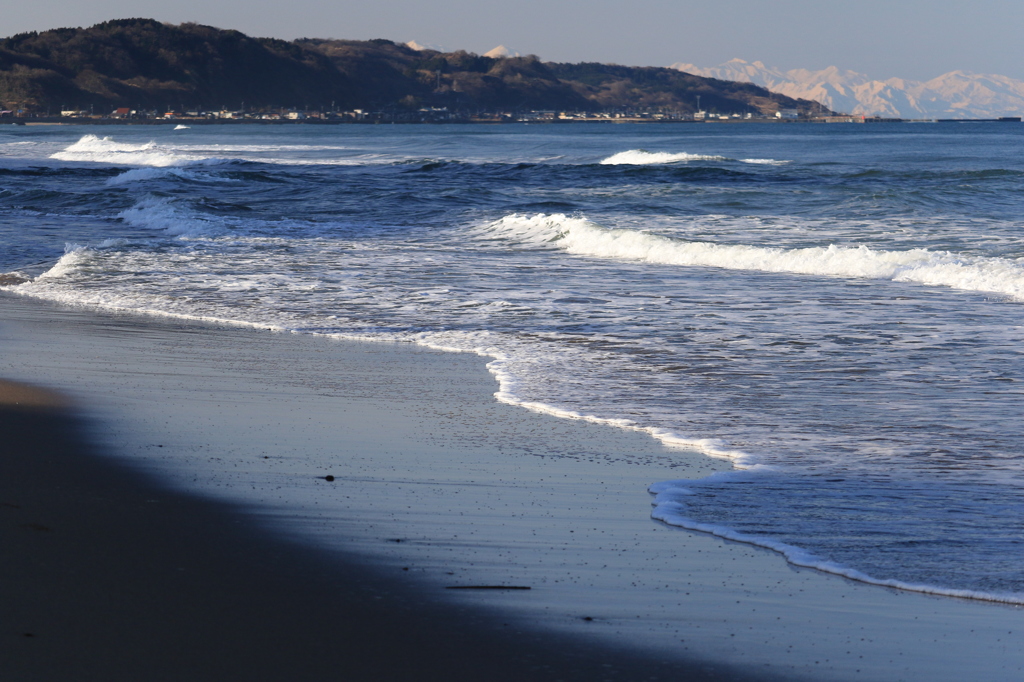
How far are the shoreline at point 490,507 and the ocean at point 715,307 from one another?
25cm

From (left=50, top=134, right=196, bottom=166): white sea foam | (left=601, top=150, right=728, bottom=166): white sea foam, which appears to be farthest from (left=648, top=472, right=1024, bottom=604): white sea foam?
(left=50, top=134, right=196, bottom=166): white sea foam

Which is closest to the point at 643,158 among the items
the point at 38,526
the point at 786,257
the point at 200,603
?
the point at 786,257

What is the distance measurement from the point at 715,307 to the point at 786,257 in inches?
178

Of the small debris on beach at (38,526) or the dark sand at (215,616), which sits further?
the small debris on beach at (38,526)

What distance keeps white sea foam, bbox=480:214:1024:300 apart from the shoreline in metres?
7.29

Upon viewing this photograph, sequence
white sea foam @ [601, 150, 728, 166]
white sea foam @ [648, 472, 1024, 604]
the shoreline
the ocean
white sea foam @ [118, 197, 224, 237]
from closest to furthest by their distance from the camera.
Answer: the shoreline, white sea foam @ [648, 472, 1024, 604], the ocean, white sea foam @ [118, 197, 224, 237], white sea foam @ [601, 150, 728, 166]

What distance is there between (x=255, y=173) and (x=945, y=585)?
105 ft

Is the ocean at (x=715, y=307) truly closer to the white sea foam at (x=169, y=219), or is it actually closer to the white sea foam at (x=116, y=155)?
the white sea foam at (x=169, y=219)

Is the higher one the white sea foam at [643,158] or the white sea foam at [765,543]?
the white sea foam at [643,158]

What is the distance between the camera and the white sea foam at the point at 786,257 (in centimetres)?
1159

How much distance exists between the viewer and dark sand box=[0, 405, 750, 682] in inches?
103

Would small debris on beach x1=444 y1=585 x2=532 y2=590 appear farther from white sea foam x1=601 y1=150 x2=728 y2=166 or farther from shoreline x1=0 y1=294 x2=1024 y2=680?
white sea foam x1=601 y1=150 x2=728 y2=166

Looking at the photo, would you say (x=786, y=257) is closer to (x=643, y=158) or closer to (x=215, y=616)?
(x=215, y=616)

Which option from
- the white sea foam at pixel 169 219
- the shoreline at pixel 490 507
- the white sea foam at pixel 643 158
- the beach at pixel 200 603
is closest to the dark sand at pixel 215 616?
the beach at pixel 200 603
